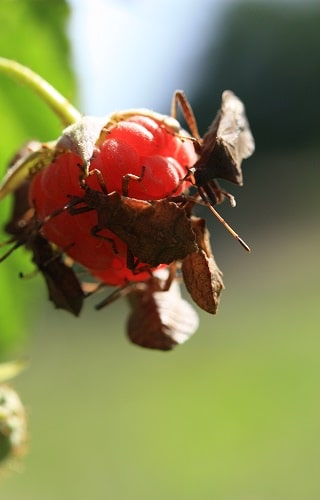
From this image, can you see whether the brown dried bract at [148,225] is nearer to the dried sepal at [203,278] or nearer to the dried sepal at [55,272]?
the dried sepal at [203,278]

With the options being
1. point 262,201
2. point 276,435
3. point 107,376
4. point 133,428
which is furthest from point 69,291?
point 262,201

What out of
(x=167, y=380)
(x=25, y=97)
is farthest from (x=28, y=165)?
(x=167, y=380)

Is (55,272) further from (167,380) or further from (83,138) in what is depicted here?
(167,380)

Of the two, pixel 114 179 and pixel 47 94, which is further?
pixel 47 94

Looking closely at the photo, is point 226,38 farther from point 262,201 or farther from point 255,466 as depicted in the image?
point 255,466

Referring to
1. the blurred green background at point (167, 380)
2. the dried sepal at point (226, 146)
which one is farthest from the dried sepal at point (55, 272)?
the blurred green background at point (167, 380)

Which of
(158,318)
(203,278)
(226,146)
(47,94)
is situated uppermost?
(47,94)
